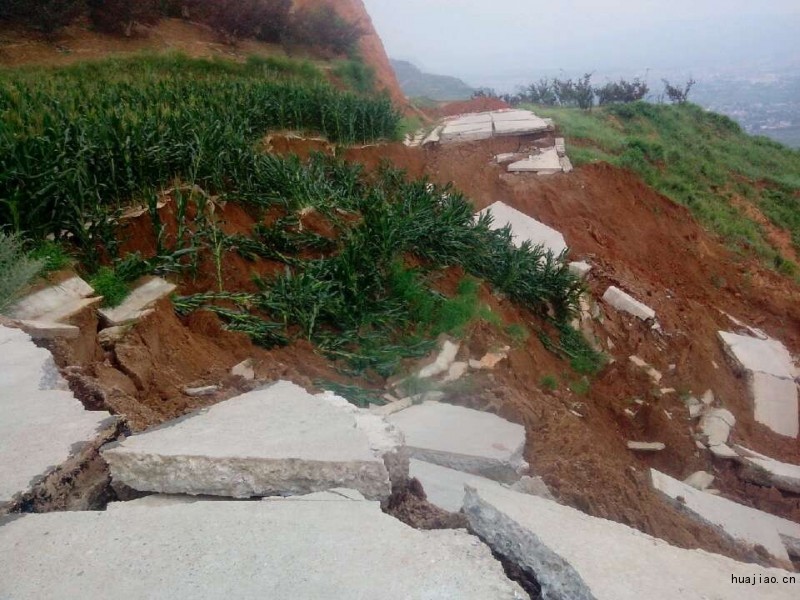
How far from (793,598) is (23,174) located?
15.6 ft

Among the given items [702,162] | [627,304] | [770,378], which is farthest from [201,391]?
[702,162]

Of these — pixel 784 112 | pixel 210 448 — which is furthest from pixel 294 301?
pixel 784 112

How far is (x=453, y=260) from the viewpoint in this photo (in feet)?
21.1

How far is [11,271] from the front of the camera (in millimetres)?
3744

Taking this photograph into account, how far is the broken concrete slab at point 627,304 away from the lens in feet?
26.3

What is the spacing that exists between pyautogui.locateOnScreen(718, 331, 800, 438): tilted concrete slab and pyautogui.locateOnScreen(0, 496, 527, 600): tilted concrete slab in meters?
6.39

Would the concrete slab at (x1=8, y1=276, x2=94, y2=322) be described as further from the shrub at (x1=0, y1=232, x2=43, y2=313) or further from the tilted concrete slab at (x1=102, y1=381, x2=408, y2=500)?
the tilted concrete slab at (x1=102, y1=381, x2=408, y2=500)

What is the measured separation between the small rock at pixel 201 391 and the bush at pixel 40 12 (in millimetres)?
12641

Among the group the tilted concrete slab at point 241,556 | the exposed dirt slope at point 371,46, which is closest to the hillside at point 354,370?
the tilted concrete slab at point 241,556

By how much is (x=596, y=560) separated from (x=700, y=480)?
417cm

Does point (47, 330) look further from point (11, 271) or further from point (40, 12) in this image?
point (40, 12)

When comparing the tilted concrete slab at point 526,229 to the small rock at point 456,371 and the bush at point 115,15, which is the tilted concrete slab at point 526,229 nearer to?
the small rock at point 456,371

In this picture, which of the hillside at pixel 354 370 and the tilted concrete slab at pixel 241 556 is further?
the hillside at pixel 354 370

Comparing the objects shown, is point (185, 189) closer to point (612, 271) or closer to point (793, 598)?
point (793, 598)
